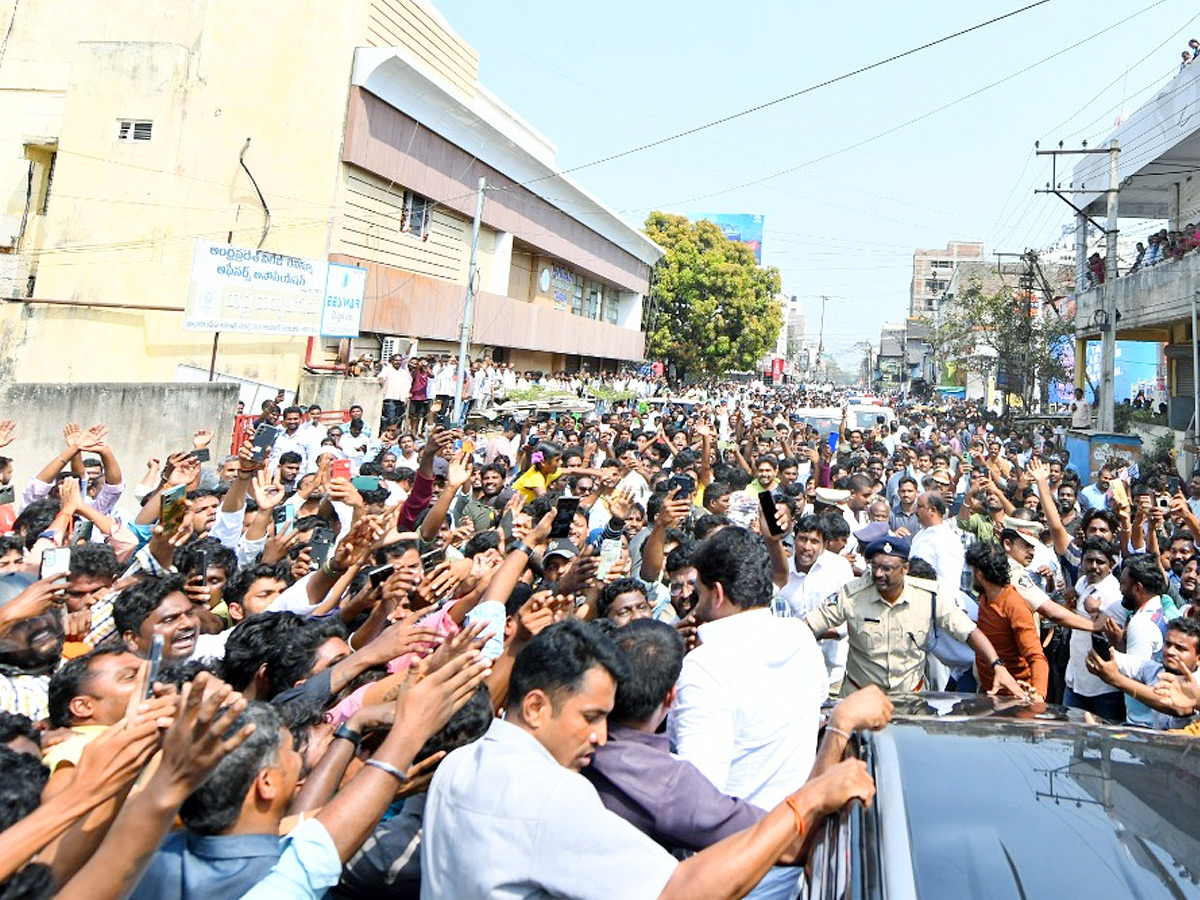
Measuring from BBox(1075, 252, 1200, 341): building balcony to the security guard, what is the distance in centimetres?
1524

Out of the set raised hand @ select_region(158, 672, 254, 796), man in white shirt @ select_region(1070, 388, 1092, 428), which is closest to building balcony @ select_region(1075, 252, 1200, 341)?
man in white shirt @ select_region(1070, 388, 1092, 428)

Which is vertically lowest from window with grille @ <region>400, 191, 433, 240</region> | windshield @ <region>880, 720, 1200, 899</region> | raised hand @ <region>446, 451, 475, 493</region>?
windshield @ <region>880, 720, 1200, 899</region>

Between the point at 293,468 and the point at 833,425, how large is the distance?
1443 centimetres

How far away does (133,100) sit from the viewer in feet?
61.1

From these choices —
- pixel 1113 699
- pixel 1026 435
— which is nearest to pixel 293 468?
pixel 1113 699

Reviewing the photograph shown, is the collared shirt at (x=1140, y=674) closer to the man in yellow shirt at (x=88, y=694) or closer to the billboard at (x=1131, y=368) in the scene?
the man in yellow shirt at (x=88, y=694)

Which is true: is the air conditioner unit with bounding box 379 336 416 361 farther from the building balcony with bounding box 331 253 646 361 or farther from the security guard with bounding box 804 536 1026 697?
the security guard with bounding box 804 536 1026 697

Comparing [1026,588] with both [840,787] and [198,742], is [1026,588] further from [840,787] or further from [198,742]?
[198,742]

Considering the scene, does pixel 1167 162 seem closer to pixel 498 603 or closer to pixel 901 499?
pixel 901 499

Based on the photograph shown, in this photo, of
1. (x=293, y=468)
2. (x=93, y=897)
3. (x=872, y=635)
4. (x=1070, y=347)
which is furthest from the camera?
(x=1070, y=347)

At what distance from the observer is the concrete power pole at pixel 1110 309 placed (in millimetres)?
21375

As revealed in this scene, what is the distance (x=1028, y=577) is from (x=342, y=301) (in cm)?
1403

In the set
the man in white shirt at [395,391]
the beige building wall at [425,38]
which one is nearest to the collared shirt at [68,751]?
the man in white shirt at [395,391]

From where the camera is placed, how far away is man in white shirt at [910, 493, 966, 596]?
6.52m
